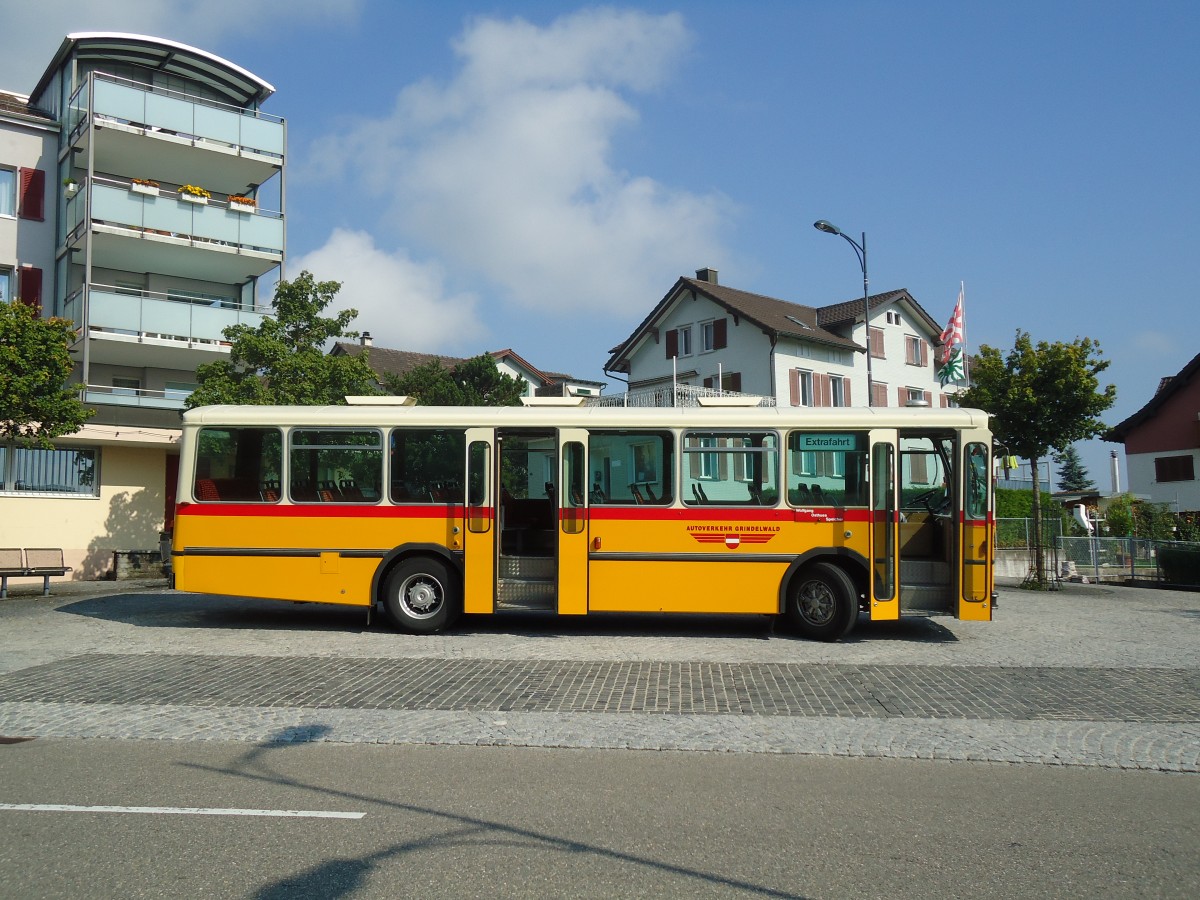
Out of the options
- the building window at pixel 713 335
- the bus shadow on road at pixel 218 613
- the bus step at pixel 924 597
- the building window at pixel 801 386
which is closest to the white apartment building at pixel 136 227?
the bus shadow on road at pixel 218 613

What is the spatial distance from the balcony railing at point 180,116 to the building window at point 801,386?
24.9 meters

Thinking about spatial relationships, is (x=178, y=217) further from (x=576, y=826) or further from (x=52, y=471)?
(x=576, y=826)

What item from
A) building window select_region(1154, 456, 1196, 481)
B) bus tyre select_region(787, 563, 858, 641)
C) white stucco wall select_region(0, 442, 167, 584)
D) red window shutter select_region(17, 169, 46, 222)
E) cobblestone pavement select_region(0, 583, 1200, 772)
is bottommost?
cobblestone pavement select_region(0, 583, 1200, 772)

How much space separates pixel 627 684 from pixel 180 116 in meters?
25.5

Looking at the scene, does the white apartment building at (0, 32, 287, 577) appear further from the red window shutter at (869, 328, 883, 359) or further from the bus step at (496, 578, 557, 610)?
the red window shutter at (869, 328, 883, 359)

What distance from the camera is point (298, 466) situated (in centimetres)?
1381

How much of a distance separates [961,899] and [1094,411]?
1952cm

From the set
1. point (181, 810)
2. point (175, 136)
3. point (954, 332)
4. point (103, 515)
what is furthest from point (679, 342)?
point (181, 810)

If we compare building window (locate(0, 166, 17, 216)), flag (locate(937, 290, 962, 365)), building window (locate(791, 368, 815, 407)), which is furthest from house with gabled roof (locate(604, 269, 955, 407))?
building window (locate(0, 166, 17, 216))

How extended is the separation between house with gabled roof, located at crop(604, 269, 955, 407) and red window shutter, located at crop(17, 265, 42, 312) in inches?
960

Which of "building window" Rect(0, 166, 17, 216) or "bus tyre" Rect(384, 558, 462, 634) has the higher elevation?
"building window" Rect(0, 166, 17, 216)

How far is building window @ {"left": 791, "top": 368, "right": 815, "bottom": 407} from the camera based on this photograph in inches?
1834

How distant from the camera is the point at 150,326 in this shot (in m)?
27.5

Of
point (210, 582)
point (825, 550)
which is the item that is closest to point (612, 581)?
point (825, 550)
